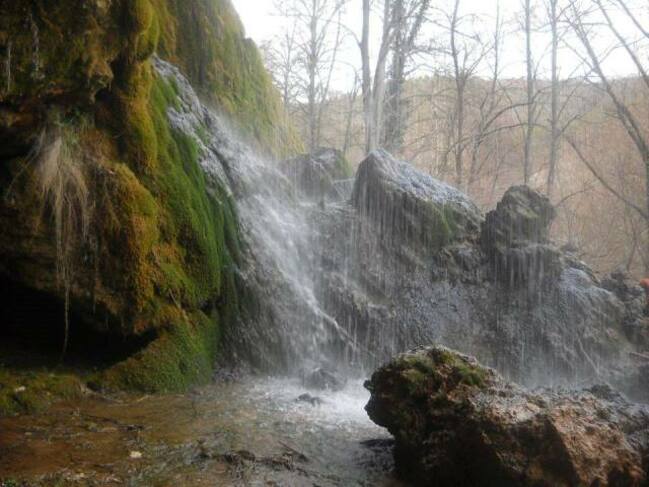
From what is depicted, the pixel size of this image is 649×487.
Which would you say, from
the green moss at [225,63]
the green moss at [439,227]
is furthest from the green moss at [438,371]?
the green moss at [225,63]

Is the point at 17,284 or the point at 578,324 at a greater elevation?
the point at 17,284

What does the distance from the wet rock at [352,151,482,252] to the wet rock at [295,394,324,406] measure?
4.08 meters

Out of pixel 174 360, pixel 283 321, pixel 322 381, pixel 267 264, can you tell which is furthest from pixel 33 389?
pixel 267 264

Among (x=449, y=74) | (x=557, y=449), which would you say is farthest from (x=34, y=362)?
(x=449, y=74)

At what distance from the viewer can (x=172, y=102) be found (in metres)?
6.97

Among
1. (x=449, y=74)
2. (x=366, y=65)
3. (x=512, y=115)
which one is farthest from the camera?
(x=512, y=115)

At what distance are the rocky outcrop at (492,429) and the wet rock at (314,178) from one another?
7260 mm

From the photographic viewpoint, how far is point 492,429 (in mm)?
3350

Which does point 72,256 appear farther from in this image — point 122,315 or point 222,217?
point 222,217

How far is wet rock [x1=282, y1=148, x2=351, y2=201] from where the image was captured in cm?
1111

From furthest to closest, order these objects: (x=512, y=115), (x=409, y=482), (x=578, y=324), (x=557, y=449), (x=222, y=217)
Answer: (x=512, y=115) → (x=578, y=324) → (x=222, y=217) → (x=409, y=482) → (x=557, y=449)

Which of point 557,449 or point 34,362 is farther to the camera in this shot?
point 34,362

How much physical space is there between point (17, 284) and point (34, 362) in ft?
2.44

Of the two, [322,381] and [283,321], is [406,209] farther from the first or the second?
[322,381]
